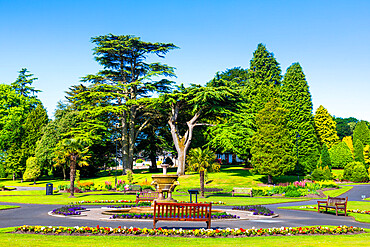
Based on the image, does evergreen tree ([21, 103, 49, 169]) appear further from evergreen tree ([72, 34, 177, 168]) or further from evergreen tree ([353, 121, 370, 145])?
evergreen tree ([353, 121, 370, 145])

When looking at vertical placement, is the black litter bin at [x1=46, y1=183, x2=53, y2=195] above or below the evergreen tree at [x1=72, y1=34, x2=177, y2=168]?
below

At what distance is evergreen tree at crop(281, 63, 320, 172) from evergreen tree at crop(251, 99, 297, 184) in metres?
11.2

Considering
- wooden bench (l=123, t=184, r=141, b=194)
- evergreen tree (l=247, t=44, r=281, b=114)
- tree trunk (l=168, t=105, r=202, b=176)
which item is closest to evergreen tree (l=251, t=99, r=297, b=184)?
tree trunk (l=168, t=105, r=202, b=176)

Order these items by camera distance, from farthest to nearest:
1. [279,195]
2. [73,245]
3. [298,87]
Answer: [298,87] < [279,195] < [73,245]

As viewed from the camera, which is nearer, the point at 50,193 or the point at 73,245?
the point at 73,245

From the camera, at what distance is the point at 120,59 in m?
57.3

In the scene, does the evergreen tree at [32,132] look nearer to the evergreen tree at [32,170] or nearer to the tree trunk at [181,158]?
the evergreen tree at [32,170]

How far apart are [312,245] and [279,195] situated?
24786mm

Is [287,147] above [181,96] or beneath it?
beneath

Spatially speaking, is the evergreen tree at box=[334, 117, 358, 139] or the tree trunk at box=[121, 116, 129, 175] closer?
the tree trunk at box=[121, 116, 129, 175]

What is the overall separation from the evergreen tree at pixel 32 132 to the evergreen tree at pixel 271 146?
37.6 m

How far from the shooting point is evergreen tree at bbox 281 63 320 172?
5828 cm

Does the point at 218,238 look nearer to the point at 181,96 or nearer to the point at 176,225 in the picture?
the point at 176,225

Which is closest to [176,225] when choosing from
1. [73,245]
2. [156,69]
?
[73,245]
